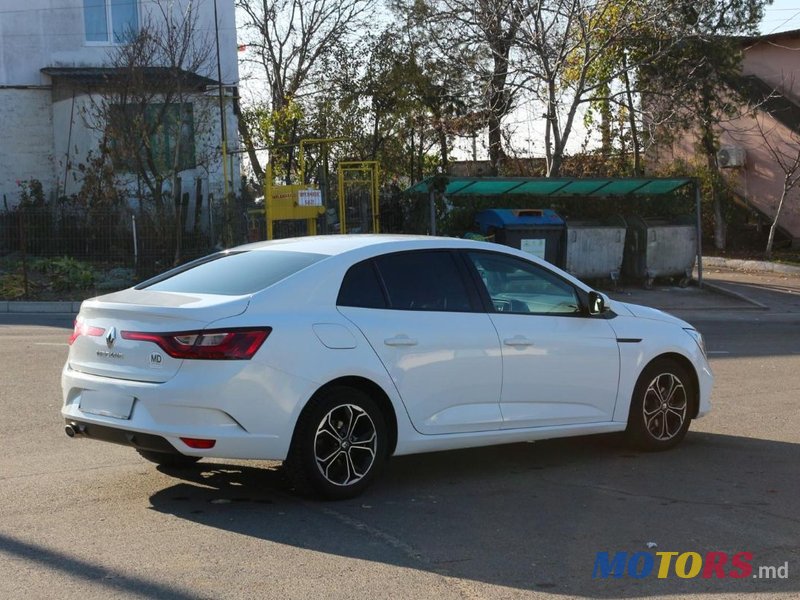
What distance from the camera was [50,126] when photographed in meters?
27.7

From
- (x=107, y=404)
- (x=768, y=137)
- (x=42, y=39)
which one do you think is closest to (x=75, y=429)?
(x=107, y=404)

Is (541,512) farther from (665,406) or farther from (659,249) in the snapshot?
(659,249)

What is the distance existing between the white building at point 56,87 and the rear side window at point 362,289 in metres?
21.0

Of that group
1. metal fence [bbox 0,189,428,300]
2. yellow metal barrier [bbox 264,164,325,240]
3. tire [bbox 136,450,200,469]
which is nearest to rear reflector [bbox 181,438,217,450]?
tire [bbox 136,450,200,469]

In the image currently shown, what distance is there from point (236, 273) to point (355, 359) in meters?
0.98

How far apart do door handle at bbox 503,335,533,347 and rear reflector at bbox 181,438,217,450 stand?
205 cm

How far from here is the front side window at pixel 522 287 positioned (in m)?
7.16

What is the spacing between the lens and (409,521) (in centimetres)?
597

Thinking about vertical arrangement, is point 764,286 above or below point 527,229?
below

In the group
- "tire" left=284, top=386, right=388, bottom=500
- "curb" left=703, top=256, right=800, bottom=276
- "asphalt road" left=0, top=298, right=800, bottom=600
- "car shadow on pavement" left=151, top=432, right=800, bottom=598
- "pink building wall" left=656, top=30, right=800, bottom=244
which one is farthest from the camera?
"pink building wall" left=656, top=30, right=800, bottom=244

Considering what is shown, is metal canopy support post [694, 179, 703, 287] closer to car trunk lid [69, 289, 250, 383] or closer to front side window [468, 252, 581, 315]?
front side window [468, 252, 581, 315]

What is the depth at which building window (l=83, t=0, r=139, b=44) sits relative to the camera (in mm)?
27828

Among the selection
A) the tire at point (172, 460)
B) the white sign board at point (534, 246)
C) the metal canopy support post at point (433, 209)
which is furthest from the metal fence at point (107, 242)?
the tire at point (172, 460)

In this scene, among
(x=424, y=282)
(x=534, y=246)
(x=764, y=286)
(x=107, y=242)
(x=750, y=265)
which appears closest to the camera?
(x=424, y=282)
